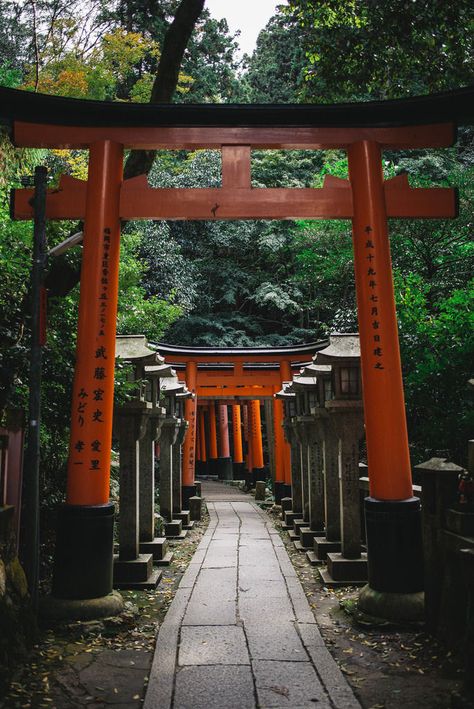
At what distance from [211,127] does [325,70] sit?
4.72 metres

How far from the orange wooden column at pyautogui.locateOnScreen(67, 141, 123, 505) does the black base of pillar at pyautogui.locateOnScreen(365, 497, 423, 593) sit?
301cm

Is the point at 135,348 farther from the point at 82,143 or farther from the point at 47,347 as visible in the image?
the point at 82,143

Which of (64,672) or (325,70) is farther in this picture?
(325,70)

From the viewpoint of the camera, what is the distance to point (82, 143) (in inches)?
282

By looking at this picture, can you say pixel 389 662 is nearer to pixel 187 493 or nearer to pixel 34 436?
pixel 34 436

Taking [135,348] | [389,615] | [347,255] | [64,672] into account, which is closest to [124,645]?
[64,672]

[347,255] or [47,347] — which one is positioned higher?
[347,255]

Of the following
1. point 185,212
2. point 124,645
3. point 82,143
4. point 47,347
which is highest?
point 82,143

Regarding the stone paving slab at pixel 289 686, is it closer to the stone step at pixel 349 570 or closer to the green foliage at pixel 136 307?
the stone step at pixel 349 570

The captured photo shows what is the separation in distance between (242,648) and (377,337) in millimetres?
3645

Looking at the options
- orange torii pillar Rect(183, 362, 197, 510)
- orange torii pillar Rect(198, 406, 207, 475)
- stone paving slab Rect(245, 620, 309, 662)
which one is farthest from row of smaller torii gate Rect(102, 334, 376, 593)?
orange torii pillar Rect(198, 406, 207, 475)

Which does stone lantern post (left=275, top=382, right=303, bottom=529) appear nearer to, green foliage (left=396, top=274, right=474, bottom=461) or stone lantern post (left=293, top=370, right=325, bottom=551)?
stone lantern post (left=293, top=370, right=325, bottom=551)

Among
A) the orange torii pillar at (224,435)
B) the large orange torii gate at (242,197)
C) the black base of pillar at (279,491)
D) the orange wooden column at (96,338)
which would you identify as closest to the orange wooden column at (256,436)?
the orange torii pillar at (224,435)

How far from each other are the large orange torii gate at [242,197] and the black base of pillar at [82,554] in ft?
1.29
